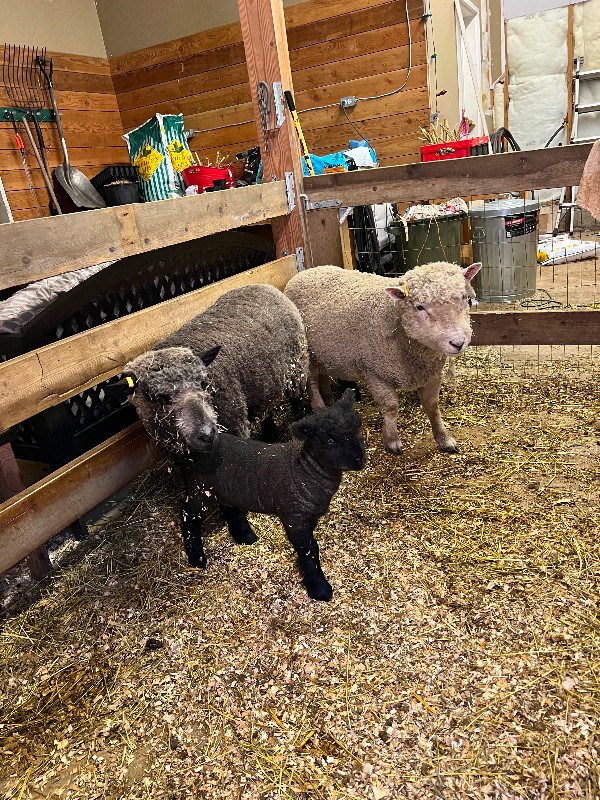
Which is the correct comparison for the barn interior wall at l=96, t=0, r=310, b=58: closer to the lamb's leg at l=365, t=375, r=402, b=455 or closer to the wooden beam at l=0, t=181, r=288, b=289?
the wooden beam at l=0, t=181, r=288, b=289

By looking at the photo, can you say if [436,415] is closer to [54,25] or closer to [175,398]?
[175,398]

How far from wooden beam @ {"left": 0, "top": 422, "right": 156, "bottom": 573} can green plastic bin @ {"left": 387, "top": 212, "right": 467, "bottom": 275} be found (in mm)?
3491

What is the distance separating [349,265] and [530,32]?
8713 mm

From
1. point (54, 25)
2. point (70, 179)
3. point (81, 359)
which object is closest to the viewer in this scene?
point (81, 359)

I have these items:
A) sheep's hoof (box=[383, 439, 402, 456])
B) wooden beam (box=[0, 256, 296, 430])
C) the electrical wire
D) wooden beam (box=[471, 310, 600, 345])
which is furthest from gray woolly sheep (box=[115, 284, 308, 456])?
the electrical wire

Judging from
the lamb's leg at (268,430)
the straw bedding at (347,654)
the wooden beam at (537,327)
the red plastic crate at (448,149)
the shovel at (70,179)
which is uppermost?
the shovel at (70,179)

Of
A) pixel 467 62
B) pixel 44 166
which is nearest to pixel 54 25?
pixel 44 166

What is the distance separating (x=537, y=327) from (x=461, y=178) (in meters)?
1.11

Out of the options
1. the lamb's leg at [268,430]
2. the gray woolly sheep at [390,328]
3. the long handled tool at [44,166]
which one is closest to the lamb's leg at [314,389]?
the gray woolly sheep at [390,328]

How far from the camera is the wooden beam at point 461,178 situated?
3109 mm

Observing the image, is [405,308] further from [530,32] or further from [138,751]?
[530,32]

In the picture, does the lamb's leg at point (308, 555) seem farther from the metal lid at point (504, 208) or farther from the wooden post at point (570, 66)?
the wooden post at point (570, 66)

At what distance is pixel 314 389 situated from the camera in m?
3.73

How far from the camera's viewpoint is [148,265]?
132 inches
